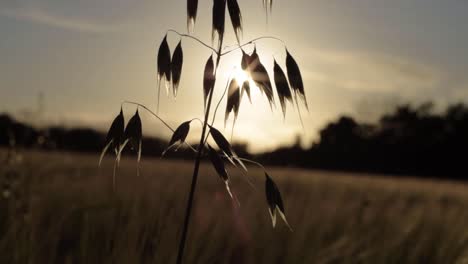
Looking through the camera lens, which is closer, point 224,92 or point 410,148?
point 224,92

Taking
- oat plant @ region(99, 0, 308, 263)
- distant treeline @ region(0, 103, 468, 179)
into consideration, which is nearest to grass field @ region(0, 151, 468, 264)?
oat plant @ region(99, 0, 308, 263)

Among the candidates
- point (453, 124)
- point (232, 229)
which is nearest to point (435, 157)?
point (453, 124)

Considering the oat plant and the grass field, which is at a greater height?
the oat plant

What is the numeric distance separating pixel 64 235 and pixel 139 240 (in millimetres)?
907

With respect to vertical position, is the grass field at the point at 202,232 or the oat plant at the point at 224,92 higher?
the oat plant at the point at 224,92

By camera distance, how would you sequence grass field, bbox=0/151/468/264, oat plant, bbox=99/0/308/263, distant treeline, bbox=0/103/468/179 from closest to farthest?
oat plant, bbox=99/0/308/263 → grass field, bbox=0/151/468/264 → distant treeline, bbox=0/103/468/179

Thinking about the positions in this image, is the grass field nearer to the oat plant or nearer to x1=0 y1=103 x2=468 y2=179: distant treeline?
the oat plant

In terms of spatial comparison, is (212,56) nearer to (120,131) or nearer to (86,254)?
(120,131)

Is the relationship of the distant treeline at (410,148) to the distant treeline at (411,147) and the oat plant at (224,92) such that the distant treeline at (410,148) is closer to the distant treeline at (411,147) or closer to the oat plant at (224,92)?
the distant treeline at (411,147)

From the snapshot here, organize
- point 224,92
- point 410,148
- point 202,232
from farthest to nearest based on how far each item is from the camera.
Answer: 1. point 410,148
2. point 202,232
3. point 224,92

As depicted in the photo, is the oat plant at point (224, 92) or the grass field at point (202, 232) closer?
the oat plant at point (224, 92)

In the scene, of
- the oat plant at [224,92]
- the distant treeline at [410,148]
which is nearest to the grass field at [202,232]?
the oat plant at [224,92]

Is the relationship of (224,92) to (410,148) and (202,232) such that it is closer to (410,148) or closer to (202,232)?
(202,232)

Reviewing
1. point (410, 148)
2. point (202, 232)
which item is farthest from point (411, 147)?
point (202, 232)
